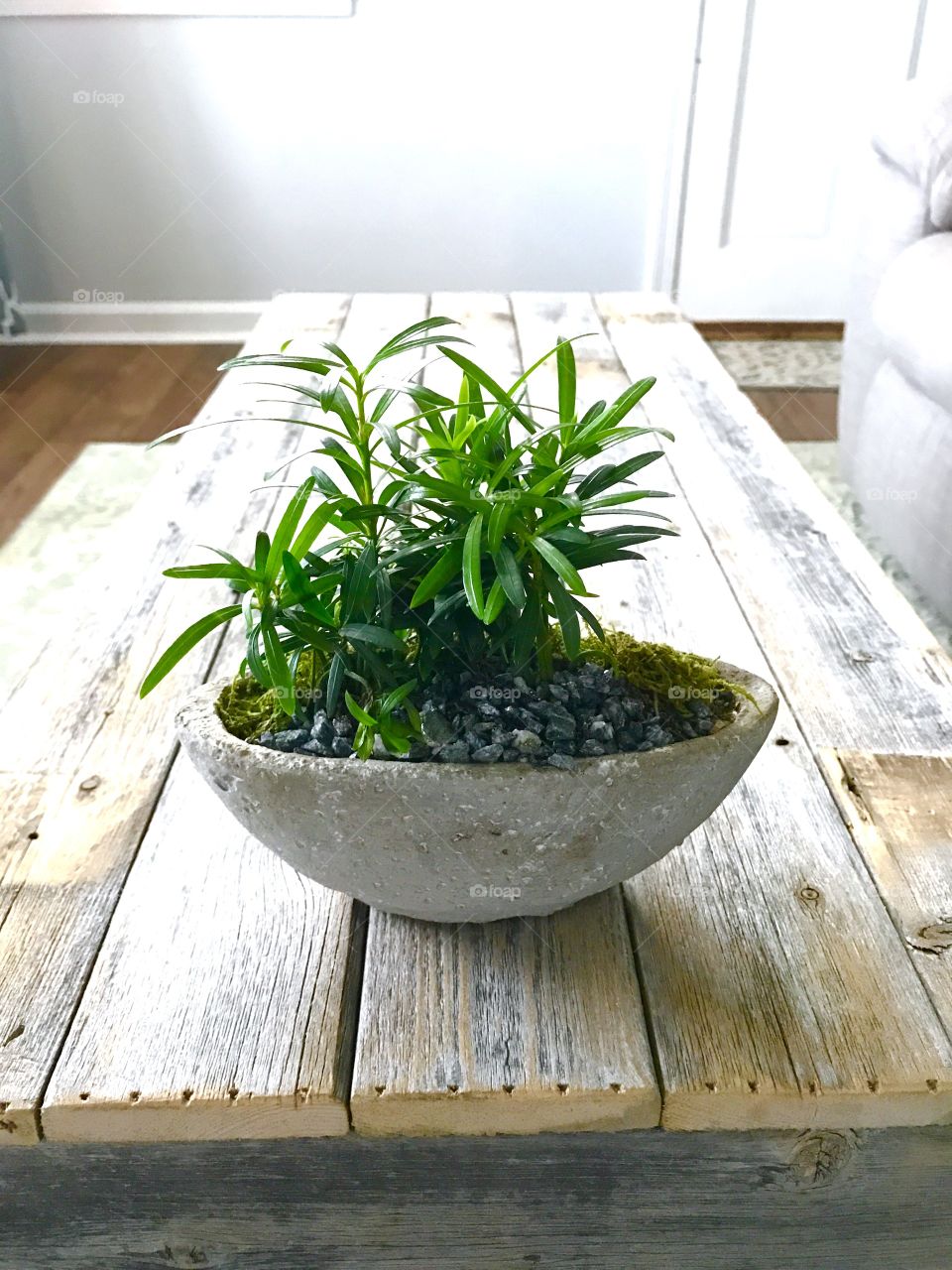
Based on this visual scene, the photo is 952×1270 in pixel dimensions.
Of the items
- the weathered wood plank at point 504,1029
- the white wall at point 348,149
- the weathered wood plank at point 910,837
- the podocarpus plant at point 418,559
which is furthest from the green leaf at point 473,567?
the white wall at point 348,149

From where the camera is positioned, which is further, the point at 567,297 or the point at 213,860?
the point at 567,297

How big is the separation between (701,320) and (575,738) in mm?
3078

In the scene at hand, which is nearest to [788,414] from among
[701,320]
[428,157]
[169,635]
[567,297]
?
[701,320]

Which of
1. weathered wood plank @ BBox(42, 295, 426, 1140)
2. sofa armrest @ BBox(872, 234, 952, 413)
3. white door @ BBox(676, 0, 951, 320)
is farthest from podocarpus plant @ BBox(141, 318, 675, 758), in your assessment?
white door @ BBox(676, 0, 951, 320)

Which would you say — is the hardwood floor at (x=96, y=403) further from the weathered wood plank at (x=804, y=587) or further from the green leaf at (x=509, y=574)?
the green leaf at (x=509, y=574)

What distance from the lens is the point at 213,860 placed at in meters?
0.76

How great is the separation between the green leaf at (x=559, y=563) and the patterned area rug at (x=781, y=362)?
103 inches

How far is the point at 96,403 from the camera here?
2.91m

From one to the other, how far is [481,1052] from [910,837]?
338 millimetres

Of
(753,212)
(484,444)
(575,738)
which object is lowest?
(753,212)

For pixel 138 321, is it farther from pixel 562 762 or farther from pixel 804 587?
pixel 562 762

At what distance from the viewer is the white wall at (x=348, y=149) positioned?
3.04 metres

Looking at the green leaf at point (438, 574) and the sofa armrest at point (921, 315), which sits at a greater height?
the green leaf at point (438, 574)

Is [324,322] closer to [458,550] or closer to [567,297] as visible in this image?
[567,297]
